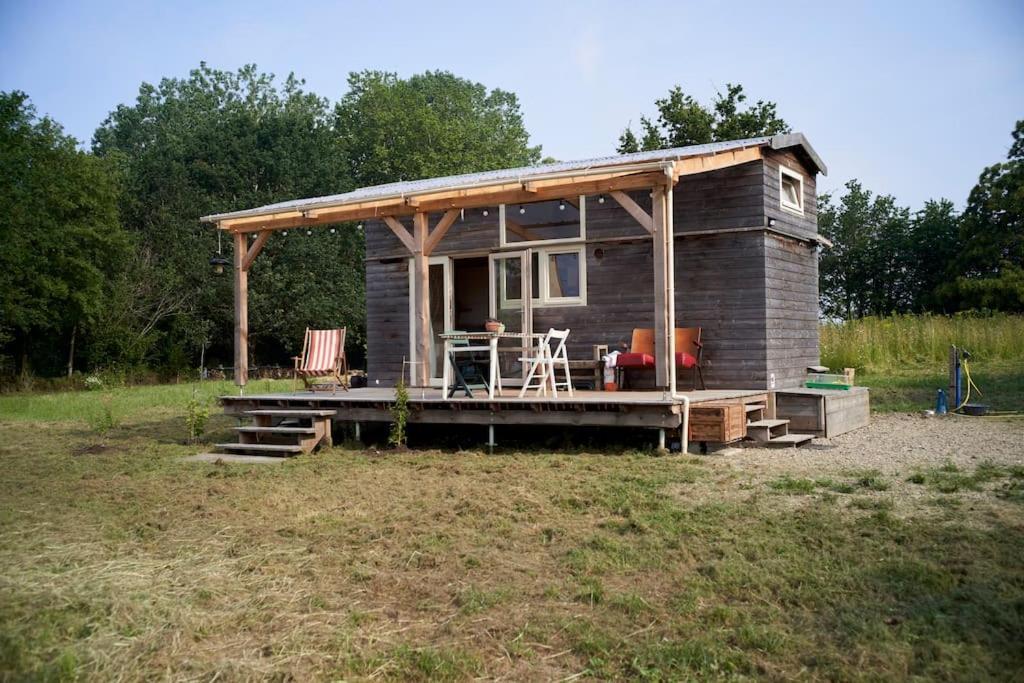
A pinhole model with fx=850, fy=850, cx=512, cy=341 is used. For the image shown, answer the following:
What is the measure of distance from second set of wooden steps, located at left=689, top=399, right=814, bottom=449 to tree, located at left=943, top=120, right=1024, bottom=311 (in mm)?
16879

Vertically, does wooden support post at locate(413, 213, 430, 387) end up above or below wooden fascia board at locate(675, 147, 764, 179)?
below

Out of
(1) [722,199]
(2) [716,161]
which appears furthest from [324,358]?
(2) [716,161]

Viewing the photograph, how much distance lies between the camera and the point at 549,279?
10.2m

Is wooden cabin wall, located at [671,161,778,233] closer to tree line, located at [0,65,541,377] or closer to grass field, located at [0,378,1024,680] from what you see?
grass field, located at [0,378,1024,680]

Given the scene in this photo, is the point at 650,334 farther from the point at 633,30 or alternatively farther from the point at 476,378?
the point at 633,30

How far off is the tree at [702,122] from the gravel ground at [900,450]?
1551 centimetres

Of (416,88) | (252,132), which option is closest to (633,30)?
(252,132)

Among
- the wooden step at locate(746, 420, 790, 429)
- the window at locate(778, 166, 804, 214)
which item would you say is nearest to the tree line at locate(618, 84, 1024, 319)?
the window at locate(778, 166, 804, 214)

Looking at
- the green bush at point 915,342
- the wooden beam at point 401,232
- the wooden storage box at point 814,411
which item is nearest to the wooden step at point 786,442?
the wooden storage box at point 814,411

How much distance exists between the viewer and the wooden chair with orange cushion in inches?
358

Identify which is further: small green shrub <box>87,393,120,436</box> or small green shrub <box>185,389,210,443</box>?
small green shrub <box>87,393,120,436</box>

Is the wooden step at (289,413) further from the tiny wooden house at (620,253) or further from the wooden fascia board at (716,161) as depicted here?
the wooden fascia board at (716,161)

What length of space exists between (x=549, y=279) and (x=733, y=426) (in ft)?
11.3

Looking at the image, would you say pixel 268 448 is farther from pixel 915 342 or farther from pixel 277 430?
pixel 915 342
